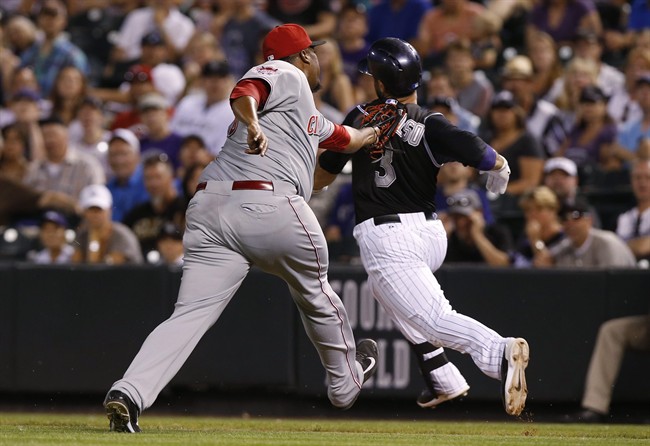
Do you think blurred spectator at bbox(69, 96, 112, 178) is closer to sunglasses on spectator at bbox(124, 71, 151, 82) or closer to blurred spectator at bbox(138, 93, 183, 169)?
blurred spectator at bbox(138, 93, 183, 169)

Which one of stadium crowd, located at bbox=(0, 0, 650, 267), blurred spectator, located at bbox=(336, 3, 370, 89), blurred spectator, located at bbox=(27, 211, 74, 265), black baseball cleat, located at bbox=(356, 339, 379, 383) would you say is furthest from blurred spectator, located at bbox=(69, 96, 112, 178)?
black baseball cleat, located at bbox=(356, 339, 379, 383)

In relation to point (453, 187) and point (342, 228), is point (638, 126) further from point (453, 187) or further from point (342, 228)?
point (342, 228)

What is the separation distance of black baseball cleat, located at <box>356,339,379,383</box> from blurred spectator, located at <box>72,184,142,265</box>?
3439 millimetres

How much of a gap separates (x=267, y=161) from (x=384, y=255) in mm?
844

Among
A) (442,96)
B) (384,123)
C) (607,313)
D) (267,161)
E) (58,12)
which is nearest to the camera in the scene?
(267,161)

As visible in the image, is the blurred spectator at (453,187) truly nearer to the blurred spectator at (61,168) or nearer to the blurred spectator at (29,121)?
the blurred spectator at (61,168)

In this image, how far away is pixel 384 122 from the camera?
21.1ft

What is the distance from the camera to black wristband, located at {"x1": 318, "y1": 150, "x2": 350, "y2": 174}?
259 inches

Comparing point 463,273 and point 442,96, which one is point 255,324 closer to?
point 463,273

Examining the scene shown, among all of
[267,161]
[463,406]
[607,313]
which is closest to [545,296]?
[607,313]

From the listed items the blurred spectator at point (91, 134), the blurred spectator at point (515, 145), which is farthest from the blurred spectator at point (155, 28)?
the blurred spectator at point (515, 145)

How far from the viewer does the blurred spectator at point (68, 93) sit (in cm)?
1270

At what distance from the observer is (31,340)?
363 inches

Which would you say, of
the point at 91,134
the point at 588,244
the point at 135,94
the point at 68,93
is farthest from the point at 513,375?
the point at 68,93
